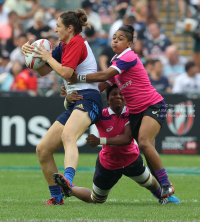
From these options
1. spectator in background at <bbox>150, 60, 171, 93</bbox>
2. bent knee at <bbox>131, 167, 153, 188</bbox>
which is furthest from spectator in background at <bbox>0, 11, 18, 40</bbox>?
bent knee at <bbox>131, 167, 153, 188</bbox>

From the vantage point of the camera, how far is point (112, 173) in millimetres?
6262

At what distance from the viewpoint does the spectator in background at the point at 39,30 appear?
15188 millimetres

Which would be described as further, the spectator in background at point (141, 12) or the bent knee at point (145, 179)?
the spectator in background at point (141, 12)

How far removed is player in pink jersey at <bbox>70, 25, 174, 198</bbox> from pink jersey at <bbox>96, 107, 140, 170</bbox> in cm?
13

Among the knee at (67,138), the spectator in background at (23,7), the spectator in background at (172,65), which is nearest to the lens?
the knee at (67,138)

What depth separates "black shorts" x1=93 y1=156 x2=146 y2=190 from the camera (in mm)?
6203

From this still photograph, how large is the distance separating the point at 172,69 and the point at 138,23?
67.5 inches

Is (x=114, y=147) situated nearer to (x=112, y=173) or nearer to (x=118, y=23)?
(x=112, y=173)

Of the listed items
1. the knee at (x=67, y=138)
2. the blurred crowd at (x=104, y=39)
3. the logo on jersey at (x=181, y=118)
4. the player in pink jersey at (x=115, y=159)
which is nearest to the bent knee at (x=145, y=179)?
the player in pink jersey at (x=115, y=159)

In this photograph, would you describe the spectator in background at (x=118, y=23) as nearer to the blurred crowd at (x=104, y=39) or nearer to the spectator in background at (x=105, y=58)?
the blurred crowd at (x=104, y=39)

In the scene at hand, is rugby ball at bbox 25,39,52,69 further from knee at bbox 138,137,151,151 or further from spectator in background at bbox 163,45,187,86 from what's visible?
spectator in background at bbox 163,45,187,86

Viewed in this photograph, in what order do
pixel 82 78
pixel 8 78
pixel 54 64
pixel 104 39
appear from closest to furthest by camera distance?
1. pixel 54 64
2. pixel 82 78
3. pixel 8 78
4. pixel 104 39

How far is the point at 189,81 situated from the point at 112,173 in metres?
7.66

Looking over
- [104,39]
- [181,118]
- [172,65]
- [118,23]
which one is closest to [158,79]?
[181,118]
